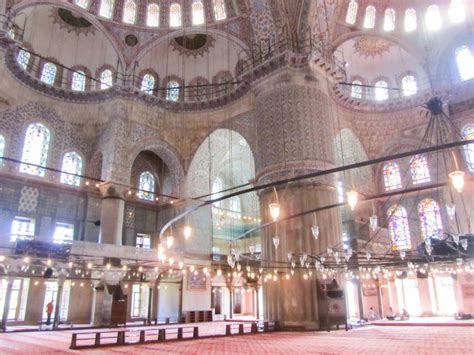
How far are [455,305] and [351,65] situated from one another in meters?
13.2

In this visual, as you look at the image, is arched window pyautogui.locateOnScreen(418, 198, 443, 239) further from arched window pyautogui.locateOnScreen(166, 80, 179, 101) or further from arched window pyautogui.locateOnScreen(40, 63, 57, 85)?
arched window pyautogui.locateOnScreen(40, 63, 57, 85)

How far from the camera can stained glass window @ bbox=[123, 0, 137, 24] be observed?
65.1ft

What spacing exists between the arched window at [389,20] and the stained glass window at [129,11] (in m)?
12.4

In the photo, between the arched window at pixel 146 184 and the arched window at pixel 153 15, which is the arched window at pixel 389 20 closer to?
the arched window at pixel 153 15

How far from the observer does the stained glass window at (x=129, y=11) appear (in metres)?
19.8

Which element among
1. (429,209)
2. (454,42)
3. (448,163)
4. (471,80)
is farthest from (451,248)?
(454,42)

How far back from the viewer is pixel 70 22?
19672 millimetres

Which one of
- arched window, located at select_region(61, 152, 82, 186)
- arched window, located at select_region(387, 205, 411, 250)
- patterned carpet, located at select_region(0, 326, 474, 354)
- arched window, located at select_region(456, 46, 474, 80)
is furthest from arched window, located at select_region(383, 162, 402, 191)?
arched window, located at select_region(61, 152, 82, 186)

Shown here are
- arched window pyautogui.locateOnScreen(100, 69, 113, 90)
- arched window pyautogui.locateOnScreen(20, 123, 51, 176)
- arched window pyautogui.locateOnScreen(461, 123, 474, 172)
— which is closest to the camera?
arched window pyautogui.locateOnScreen(461, 123, 474, 172)

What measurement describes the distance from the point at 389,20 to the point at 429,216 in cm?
1001

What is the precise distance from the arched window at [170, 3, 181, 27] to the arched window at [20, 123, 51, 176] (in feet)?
26.3

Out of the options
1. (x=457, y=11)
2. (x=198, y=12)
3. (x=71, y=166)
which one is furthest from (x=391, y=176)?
(x=71, y=166)

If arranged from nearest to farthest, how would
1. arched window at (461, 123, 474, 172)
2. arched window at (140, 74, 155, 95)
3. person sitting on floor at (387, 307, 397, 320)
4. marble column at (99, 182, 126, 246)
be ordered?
marble column at (99, 182, 126, 246) → arched window at (461, 123, 474, 172) → person sitting on floor at (387, 307, 397, 320) → arched window at (140, 74, 155, 95)

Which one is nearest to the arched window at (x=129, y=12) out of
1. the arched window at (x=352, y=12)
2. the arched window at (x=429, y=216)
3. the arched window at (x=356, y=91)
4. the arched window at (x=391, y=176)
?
the arched window at (x=352, y=12)
